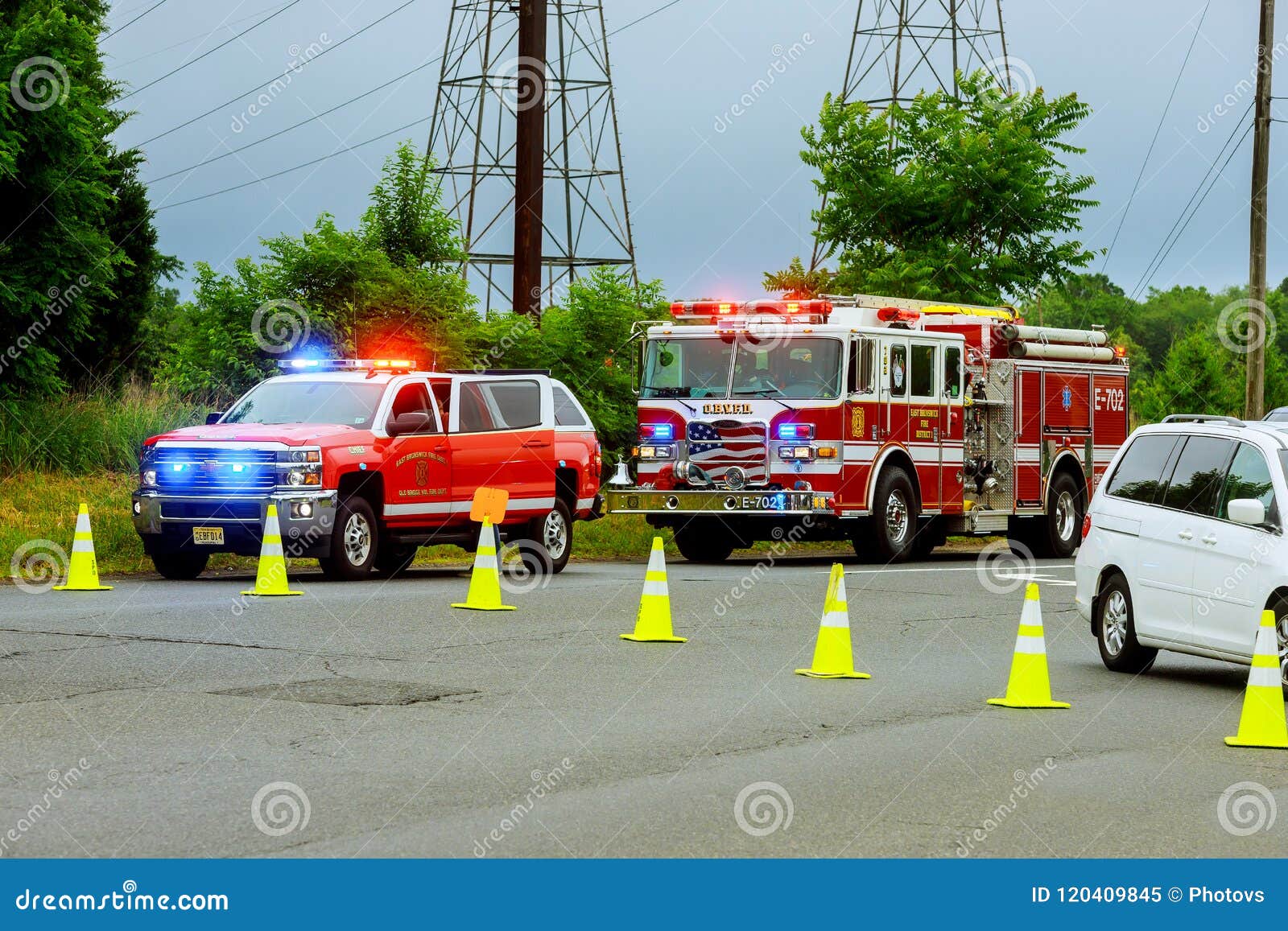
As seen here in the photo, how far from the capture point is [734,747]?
9.86 m

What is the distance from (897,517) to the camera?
24141mm

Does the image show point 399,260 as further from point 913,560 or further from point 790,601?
point 790,601

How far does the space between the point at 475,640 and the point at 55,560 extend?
766cm

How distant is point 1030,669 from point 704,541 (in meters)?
13.2

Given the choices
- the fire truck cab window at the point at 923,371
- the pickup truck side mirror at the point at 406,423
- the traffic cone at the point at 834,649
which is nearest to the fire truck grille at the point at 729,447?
the fire truck cab window at the point at 923,371

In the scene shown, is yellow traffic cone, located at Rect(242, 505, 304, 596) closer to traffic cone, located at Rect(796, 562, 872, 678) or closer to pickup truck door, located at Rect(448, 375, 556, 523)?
pickup truck door, located at Rect(448, 375, 556, 523)

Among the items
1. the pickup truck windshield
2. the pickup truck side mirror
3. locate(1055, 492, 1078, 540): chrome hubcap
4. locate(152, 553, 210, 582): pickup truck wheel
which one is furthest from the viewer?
locate(1055, 492, 1078, 540): chrome hubcap

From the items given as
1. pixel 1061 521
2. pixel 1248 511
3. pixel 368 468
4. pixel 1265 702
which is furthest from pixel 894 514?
pixel 1265 702

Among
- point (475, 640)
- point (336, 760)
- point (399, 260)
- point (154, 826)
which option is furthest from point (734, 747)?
point (399, 260)

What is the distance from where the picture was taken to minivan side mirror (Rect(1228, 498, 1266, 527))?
11.8 metres

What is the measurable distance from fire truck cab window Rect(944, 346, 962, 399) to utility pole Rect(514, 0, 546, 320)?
6408 mm

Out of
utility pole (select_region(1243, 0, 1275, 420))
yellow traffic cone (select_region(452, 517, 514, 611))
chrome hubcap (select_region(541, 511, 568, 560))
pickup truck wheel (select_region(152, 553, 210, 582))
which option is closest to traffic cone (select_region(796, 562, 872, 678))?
yellow traffic cone (select_region(452, 517, 514, 611))

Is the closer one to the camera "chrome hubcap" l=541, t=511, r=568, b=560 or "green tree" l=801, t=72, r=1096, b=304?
"chrome hubcap" l=541, t=511, r=568, b=560

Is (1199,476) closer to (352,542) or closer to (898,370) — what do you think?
(352,542)
